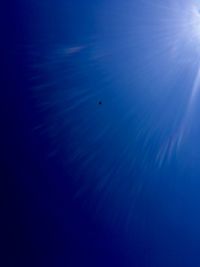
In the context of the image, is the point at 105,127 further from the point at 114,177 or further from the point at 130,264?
the point at 130,264

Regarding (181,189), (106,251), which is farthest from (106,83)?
(106,251)

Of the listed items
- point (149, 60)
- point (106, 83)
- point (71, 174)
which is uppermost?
point (149, 60)

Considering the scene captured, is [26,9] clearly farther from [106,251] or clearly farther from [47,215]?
[106,251]

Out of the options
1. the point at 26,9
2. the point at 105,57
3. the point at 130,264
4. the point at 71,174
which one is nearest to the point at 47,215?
the point at 71,174

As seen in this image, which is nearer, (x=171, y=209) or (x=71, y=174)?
(x=71, y=174)

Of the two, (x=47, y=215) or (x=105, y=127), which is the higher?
(x=105, y=127)

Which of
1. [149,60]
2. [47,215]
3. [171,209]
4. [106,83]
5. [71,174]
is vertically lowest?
[47,215]
